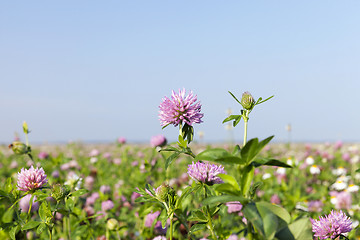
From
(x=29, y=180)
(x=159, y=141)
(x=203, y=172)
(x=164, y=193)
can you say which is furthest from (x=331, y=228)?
(x=159, y=141)

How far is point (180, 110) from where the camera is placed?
1319mm

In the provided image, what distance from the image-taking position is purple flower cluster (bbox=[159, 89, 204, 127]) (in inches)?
52.1

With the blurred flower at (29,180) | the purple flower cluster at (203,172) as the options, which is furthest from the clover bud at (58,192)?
the purple flower cluster at (203,172)

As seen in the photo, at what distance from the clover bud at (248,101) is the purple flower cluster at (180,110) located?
0.73 feet

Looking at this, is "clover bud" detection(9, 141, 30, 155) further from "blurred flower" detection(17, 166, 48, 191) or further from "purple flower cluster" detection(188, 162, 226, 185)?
"purple flower cluster" detection(188, 162, 226, 185)

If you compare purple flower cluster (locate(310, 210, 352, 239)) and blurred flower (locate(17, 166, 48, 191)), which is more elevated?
blurred flower (locate(17, 166, 48, 191))

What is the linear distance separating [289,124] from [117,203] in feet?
18.3

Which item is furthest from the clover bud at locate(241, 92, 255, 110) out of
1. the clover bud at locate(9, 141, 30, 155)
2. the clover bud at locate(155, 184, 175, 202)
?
the clover bud at locate(9, 141, 30, 155)

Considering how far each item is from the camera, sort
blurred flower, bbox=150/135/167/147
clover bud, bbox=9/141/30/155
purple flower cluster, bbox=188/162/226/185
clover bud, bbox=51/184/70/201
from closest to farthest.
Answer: purple flower cluster, bbox=188/162/226/185, clover bud, bbox=51/184/70/201, clover bud, bbox=9/141/30/155, blurred flower, bbox=150/135/167/147

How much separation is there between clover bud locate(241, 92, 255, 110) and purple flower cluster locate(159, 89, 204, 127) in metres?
0.22

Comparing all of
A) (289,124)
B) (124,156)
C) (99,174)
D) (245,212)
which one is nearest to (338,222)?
(245,212)

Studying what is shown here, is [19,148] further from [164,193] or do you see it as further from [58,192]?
[164,193]

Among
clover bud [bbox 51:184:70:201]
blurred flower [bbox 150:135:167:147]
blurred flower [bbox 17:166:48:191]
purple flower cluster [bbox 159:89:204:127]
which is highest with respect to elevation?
purple flower cluster [bbox 159:89:204:127]

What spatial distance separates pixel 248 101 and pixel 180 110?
286mm
